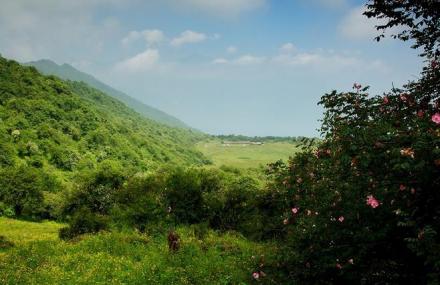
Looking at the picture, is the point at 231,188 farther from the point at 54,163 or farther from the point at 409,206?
the point at 54,163

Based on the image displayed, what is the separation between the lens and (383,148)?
33.1ft

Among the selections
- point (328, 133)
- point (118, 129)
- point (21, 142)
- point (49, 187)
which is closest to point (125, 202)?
point (328, 133)

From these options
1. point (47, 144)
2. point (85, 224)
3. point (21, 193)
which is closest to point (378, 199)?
point (85, 224)

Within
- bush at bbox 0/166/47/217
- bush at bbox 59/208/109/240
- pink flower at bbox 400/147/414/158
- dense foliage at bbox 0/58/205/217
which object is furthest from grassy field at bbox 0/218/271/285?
bush at bbox 0/166/47/217

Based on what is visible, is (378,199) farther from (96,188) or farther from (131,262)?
(96,188)

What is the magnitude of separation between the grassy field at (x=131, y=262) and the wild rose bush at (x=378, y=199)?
5624 millimetres

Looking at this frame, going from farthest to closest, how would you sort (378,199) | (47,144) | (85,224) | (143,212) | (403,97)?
(47,144) < (85,224) < (143,212) < (403,97) < (378,199)

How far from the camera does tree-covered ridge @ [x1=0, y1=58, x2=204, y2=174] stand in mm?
118350

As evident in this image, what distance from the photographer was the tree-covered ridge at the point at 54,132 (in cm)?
11835

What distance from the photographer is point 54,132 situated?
133m

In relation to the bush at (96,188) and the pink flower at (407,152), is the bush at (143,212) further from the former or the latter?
the bush at (96,188)

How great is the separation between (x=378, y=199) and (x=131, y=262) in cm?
1397

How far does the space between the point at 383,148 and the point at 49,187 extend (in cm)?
10140

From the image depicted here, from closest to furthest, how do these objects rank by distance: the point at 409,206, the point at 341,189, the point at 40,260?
the point at 409,206 → the point at 341,189 → the point at 40,260
